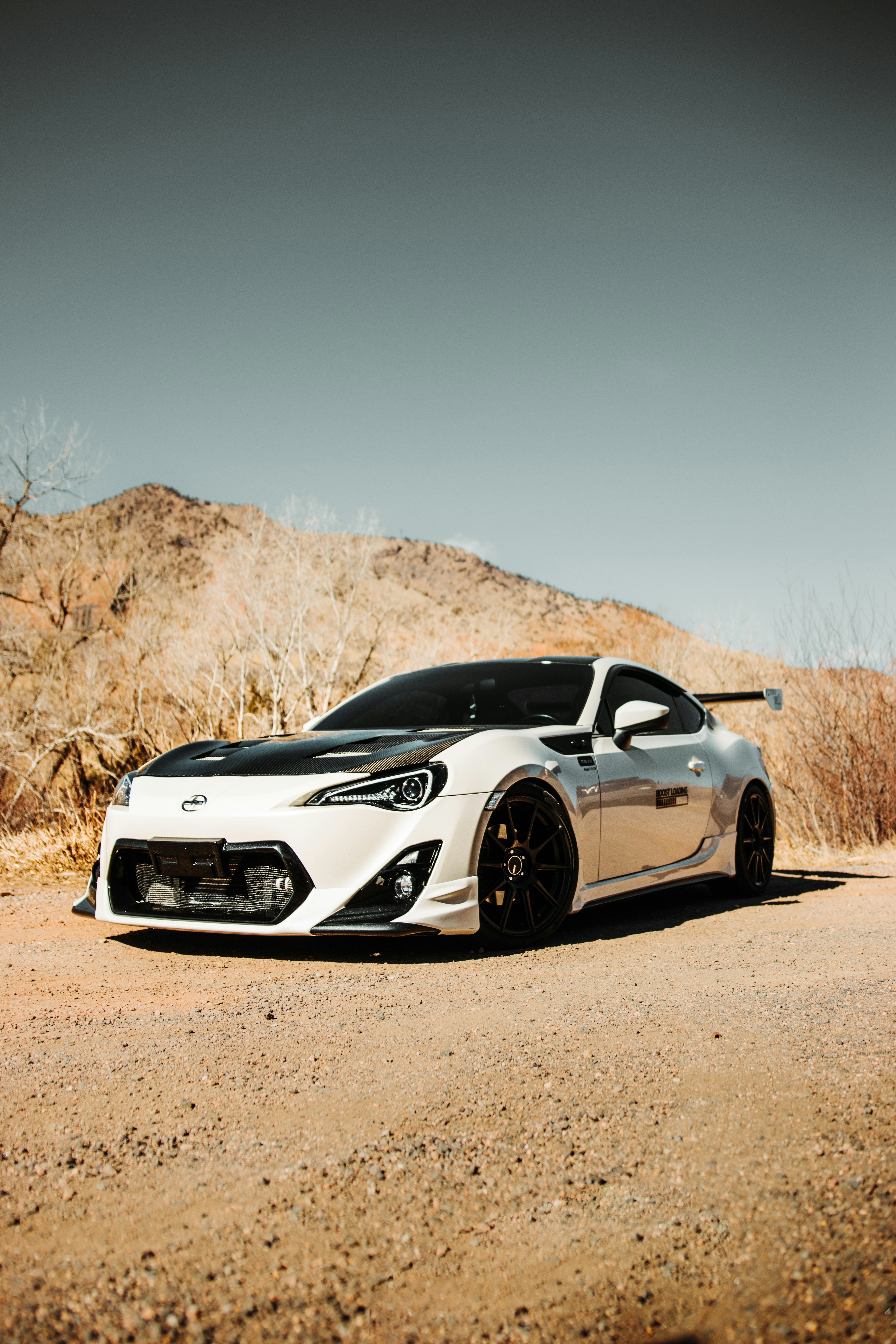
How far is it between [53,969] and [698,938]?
118 inches

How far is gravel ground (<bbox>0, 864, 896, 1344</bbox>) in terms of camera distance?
1589mm

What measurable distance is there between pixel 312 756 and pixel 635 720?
1736 millimetres

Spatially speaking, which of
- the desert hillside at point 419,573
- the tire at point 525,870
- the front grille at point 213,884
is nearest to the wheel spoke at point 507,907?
the tire at point 525,870

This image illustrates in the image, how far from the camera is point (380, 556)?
76500mm

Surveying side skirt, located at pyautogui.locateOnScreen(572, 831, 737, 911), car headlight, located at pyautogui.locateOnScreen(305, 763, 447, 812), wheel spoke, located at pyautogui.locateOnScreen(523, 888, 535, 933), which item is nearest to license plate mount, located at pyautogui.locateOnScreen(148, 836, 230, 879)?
car headlight, located at pyautogui.locateOnScreen(305, 763, 447, 812)

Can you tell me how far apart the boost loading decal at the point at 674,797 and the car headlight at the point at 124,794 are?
2.79 metres

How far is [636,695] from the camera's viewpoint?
6.22m

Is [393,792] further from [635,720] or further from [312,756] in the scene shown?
[635,720]

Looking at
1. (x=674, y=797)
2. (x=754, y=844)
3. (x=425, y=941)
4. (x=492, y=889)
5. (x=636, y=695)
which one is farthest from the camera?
(x=754, y=844)

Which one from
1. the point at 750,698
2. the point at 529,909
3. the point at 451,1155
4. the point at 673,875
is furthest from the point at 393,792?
the point at 750,698

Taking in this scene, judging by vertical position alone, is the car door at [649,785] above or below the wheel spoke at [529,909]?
above

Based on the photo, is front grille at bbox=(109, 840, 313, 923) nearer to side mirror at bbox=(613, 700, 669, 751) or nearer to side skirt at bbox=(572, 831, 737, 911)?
side skirt at bbox=(572, 831, 737, 911)

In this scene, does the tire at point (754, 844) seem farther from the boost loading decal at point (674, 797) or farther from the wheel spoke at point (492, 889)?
the wheel spoke at point (492, 889)

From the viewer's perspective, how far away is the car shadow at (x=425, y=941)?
445 cm
